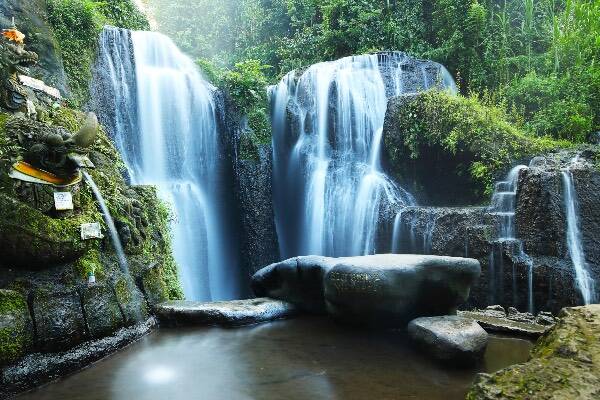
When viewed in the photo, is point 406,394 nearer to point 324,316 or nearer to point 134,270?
point 324,316

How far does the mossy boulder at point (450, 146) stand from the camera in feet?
31.9

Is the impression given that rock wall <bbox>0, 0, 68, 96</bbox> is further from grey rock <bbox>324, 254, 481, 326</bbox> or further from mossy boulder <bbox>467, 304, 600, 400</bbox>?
mossy boulder <bbox>467, 304, 600, 400</bbox>

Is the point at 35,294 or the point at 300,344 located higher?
the point at 35,294

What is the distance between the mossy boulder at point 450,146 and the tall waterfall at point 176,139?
5.24 meters

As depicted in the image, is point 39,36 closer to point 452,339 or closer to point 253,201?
point 253,201

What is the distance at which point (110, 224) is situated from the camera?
5.56 m

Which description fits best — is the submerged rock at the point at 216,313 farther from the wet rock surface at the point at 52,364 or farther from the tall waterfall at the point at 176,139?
the tall waterfall at the point at 176,139

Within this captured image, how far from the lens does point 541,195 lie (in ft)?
25.2

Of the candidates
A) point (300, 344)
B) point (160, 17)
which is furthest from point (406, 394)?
point (160, 17)

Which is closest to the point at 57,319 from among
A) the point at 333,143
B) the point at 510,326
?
the point at 510,326

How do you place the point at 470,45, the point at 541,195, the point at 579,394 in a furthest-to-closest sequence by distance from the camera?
the point at 470,45 < the point at 541,195 < the point at 579,394

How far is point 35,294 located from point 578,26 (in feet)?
51.1

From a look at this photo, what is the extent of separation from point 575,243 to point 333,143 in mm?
7026

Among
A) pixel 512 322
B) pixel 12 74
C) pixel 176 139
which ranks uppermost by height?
pixel 12 74
